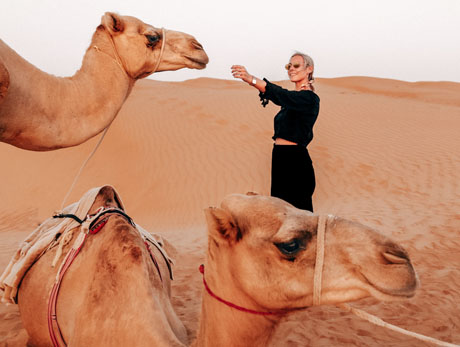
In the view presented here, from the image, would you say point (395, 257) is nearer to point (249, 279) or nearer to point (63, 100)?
point (249, 279)

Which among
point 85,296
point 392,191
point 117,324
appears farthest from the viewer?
point 392,191

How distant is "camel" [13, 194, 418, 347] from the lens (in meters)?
1.44

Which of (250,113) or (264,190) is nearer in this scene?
(264,190)

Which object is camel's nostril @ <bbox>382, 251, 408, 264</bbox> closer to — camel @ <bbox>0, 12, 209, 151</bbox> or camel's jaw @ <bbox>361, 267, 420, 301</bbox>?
camel's jaw @ <bbox>361, 267, 420, 301</bbox>

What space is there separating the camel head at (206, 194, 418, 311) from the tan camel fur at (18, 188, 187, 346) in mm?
412

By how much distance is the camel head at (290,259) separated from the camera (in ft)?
4.59

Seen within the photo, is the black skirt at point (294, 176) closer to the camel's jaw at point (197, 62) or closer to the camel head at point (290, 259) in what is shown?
the camel's jaw at point (197, 62)

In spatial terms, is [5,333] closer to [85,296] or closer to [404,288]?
[85,296]

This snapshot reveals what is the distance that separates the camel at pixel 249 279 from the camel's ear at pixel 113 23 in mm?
1685

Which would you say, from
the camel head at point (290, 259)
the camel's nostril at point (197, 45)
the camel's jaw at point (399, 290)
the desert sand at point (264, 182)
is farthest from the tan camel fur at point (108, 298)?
the camel's nostril at point (197, 45)

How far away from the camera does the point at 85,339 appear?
190cm

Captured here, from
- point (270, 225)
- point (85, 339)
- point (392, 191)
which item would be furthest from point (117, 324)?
point (392, 191)

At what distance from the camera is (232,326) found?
5.36 ft

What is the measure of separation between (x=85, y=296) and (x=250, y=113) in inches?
558
